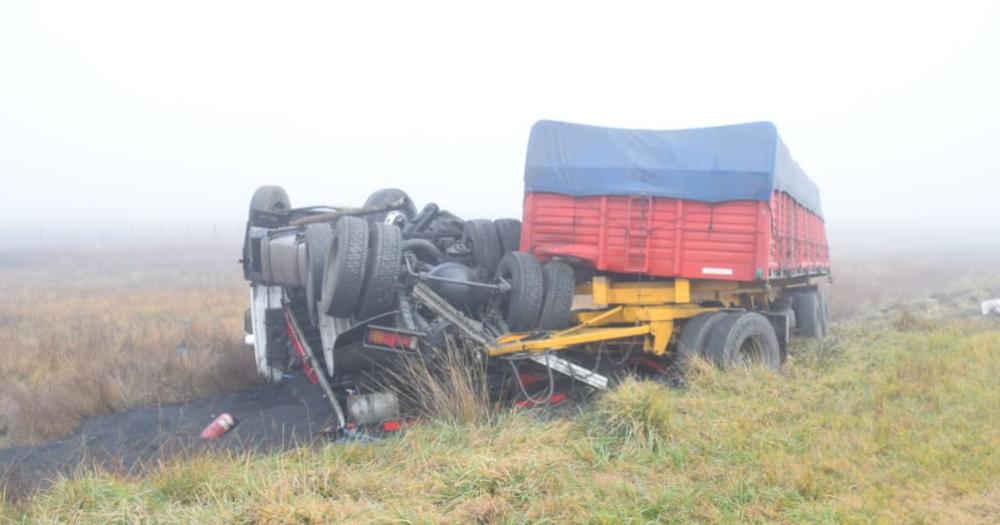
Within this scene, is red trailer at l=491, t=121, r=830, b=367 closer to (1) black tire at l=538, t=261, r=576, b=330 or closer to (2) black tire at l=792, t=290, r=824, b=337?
(1) black tire at l=538, t=261, r=576, b=330

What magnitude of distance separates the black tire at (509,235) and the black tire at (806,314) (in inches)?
205

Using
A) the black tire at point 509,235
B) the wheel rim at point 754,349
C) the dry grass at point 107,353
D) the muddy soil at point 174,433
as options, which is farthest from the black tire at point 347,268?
the wheel rim at point 754,349

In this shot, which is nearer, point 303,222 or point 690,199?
point 690,199

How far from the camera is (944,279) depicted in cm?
3011

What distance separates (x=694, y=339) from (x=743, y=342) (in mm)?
565

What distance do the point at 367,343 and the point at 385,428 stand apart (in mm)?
768

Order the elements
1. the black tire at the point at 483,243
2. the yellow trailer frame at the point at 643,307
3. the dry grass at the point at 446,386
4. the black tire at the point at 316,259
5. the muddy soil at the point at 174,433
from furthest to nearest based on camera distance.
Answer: the black tire at the point at 483,243, the yellow trailer frame at the point at 643,307, the black tire at the point at 316,259, the dry grass at the point at 446,386, the muddy soil at the point at 174,433

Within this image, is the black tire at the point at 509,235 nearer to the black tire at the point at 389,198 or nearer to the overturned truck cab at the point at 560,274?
the overturned truck cab at the point at 560,274

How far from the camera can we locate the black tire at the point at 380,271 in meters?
6.75

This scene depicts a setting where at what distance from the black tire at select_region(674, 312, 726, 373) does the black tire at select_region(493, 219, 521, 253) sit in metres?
1.94

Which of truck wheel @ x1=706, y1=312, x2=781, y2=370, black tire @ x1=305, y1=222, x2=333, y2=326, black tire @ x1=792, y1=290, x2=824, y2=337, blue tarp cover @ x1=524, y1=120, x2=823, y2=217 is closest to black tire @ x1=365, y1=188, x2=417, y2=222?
blue tarp cover @ x1=524, y1=120, x2=823, y2=217

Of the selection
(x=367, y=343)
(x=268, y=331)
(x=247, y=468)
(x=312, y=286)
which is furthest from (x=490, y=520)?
(x=268, y=331)

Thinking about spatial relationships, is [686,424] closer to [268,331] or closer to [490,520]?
[490,520]

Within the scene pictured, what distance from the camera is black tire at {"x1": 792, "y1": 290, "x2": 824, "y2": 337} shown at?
1188 centimetres
